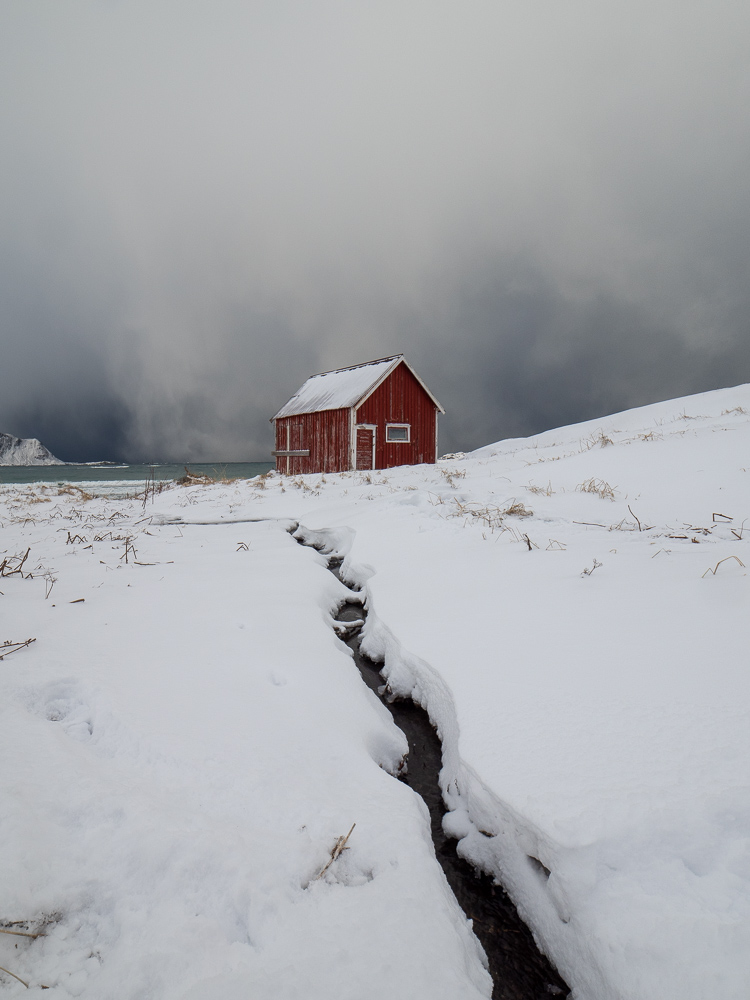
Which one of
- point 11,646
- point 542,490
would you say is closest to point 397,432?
point 542,490

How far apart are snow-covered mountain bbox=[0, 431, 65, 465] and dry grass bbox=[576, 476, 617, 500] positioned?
536 feet

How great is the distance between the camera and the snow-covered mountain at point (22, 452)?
13175cm

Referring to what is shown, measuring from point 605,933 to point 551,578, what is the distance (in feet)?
7.10

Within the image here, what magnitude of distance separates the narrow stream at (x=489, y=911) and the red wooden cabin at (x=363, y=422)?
1524 centimetres

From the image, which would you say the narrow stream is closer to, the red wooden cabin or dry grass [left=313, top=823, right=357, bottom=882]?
dry grass [left=313, top=823, right=357, bottom=882]

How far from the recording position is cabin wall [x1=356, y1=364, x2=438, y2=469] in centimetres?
1750

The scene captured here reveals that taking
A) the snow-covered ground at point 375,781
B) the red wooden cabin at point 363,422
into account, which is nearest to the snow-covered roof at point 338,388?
the red wooden cabin at point 363,422

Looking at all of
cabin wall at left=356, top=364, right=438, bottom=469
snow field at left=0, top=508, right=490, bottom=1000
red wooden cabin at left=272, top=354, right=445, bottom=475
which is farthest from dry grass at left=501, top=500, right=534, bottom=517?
cabin wall at left=356, top=364, right=438, bottom=469

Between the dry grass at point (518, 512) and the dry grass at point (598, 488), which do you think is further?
the dry grass at point (598, 488)

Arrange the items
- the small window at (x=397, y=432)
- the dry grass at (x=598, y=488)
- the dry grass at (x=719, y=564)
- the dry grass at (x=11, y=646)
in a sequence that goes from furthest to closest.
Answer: the small window at (x=397, y=432), the dry grass at (x=598, y=488), the dry grass at (x=719, y=564), the dry grass at (x=11, y=646)

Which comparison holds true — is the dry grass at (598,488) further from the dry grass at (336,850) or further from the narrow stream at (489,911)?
the dry grass at (336,850)

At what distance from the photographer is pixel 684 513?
438 cm

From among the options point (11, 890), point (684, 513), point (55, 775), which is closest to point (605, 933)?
point (11, 890)

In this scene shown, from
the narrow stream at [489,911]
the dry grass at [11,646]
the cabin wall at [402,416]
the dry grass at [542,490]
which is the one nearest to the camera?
the narrow stream at [489,911]
